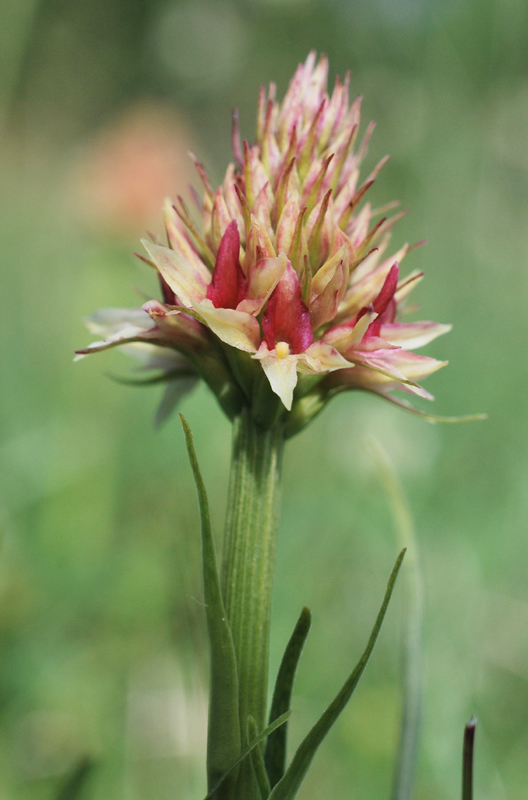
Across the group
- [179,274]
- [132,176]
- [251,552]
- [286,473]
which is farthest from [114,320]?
[132,176]

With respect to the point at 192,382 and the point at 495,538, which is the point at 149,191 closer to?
the point at 495,538

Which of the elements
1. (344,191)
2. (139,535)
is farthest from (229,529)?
(139,535)

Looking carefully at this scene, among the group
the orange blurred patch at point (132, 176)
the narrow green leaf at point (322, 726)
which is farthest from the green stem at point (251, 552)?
the orange blurred patch at point (132, 176)

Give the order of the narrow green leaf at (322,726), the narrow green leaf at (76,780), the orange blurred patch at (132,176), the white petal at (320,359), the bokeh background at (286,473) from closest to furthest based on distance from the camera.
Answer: the narrow green leaf at (322,726)
the white petal at (320,359)
the narrow green leaf at (76,780)
the bokeh background at (286,473)
the orange blurred patch at (132,176)

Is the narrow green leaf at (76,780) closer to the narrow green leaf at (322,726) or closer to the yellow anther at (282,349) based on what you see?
the narrow green leaf at (322,726)

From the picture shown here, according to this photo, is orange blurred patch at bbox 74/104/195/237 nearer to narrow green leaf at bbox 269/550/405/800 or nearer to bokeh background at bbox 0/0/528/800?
bokeh background at bbox 0/0/528/800

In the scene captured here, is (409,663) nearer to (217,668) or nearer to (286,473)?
(217,668)
